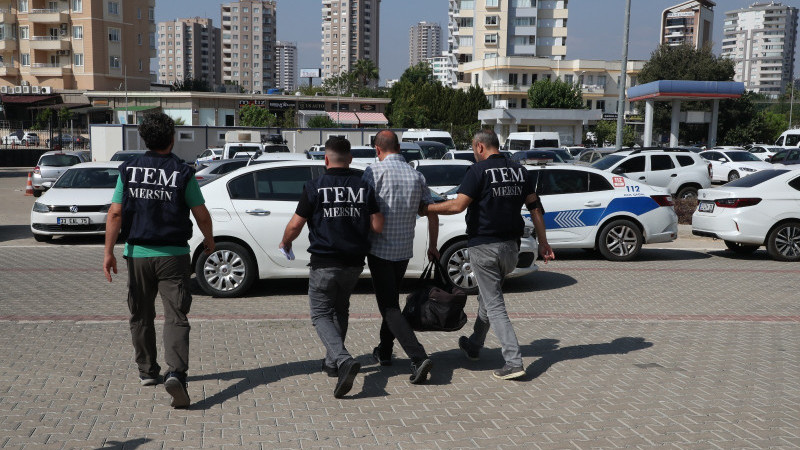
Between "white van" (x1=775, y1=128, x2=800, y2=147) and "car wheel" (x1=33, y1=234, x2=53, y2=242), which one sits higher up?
"white van" (x1=775, y1=128, x2=800, y2=147)

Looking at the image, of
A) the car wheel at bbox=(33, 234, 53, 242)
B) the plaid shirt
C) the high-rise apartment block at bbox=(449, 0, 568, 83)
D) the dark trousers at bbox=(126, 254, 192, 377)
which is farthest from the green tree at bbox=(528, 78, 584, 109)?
the dark trousers at bbox=(126, 254, 192, 377)

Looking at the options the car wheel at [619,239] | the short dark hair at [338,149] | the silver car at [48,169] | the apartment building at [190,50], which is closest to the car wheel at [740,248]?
the car wheel at [619,239]

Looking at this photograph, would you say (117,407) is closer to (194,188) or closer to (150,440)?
(150,440)

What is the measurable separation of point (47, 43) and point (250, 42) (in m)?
90.9

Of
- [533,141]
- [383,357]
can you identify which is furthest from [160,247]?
[533,141]

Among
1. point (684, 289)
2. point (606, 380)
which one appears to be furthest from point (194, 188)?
point (684, 289)

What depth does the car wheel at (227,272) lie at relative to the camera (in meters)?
8.96

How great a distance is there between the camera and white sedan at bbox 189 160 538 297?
353 inches

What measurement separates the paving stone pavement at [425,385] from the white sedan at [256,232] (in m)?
0.34

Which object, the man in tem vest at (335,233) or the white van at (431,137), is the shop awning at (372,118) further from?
the man in tem vest at (335,233)

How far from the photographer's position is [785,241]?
12.3m

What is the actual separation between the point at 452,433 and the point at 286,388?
1.45 meters

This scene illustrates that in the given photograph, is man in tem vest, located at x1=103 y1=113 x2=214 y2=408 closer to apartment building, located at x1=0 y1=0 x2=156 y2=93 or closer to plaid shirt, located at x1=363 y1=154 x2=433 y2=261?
plaid shirt, located at x1=363 y1=154 x2=433 y2=261

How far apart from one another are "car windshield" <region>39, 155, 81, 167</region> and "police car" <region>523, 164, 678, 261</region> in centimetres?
2103
